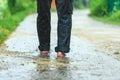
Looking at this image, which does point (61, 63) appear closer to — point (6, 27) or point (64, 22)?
point (64, 22)

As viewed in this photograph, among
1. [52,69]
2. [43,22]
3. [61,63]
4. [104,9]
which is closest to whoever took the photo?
[52,69]

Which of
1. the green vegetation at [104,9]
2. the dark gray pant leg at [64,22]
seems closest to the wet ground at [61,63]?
the dark gray pant leg at [64,22]

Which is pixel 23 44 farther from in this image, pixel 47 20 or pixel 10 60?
pixel 10 60

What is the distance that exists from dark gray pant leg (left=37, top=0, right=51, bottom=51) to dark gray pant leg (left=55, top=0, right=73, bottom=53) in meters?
0.18

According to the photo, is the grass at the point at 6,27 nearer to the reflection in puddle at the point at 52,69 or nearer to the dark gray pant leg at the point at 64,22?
the dark gray pant leg at the point at 64,22

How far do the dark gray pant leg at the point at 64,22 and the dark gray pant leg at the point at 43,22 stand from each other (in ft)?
0.59

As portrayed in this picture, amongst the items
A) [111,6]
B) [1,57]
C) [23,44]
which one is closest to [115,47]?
[23,44]

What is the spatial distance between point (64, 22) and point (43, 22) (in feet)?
1.10

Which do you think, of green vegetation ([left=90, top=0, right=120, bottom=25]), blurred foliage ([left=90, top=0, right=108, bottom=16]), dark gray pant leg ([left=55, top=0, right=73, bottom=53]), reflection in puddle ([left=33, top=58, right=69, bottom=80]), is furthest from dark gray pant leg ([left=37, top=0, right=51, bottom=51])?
blurred foliage ([left=90, top=0, right=108, bottom=16])

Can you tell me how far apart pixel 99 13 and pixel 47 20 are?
1740 centimetres

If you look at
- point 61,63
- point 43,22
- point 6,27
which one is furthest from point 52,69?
point 6,27

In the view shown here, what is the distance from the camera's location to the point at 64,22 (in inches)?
269

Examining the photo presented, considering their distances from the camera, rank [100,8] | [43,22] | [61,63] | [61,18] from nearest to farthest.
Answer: [61,63], [61,18], [43,22], [100,8]

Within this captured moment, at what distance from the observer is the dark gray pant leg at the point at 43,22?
270 inches
